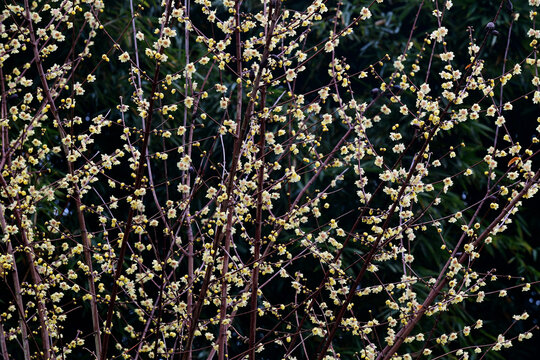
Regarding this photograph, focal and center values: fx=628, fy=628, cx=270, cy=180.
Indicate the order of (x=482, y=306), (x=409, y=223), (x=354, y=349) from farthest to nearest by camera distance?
1. (x=482, y=306)
2. (x=354, y=349)
3. (x=409, y=223)

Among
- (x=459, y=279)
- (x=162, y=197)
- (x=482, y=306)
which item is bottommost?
(x=482, y=306)

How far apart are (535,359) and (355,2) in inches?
111

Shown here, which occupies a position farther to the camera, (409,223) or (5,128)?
(5,128)

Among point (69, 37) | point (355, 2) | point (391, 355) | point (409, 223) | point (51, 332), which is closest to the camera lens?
point (391, 355)

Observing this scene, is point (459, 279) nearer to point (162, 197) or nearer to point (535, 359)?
point (535, 359)

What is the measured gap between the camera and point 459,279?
12.3 feet

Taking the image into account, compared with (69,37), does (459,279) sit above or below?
below

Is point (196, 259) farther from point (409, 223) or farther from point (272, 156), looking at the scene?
point (409, 223)

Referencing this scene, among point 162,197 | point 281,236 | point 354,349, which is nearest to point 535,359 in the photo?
point 354,349

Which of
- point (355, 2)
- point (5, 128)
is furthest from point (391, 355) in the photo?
point (355, 2)

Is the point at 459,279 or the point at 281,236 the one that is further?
the point at 281,236

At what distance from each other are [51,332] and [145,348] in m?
0.37

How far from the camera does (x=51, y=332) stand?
7.20 ft

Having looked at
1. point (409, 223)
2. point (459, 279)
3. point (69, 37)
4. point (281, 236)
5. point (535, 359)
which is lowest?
point (535, 359)
